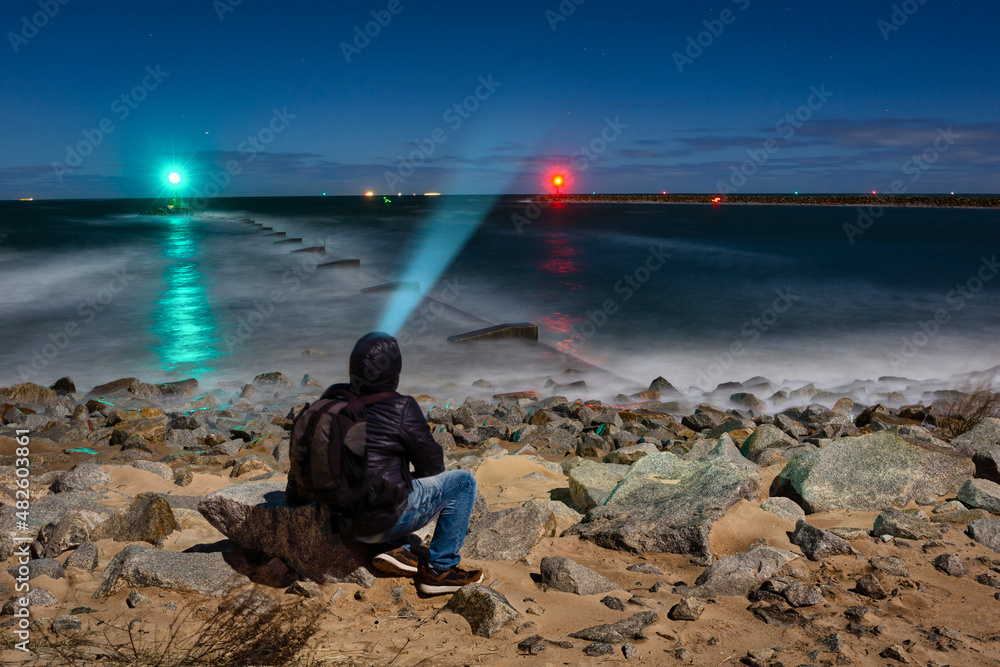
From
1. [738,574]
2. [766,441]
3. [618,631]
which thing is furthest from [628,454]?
[618,631]

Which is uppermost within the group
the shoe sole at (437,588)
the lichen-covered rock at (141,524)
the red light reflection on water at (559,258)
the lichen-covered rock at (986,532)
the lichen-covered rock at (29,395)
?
the red light reflection on water at (559,258)

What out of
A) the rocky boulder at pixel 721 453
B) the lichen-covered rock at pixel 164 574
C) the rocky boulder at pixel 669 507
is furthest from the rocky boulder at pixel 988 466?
the lichen-covered rock at pixel 164 574

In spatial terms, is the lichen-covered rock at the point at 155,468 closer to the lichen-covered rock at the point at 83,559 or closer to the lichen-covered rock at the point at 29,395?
the lichen-covered rock at the point at 83,559

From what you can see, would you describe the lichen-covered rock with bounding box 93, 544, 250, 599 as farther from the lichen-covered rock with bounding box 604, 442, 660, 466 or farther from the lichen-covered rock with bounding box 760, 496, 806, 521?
the lichen-covered rock with bounding box 604, 442, 660, 466

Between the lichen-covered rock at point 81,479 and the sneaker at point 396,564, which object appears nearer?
the sneaker at point 396,564

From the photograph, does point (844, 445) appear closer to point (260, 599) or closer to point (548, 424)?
point (548, 424)

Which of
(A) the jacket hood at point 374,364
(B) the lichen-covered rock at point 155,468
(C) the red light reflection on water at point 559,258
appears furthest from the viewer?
(C) the red light reflection on water at point 559,258

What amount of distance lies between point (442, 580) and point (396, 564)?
0.30 m

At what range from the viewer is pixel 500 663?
10.1ft

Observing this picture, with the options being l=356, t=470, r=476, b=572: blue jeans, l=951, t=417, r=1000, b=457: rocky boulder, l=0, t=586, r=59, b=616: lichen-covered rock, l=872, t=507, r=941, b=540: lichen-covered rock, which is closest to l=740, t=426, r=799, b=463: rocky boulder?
l=951, t=417, r=1000, b=457: rocky boulder

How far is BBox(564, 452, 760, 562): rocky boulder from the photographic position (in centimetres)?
438

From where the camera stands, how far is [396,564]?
384 cm

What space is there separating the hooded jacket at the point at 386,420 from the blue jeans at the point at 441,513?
0.60 feet

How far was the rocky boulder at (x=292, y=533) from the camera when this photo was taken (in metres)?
3.80
